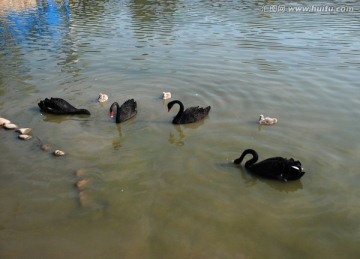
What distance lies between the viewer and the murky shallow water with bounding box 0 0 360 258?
5.44 meters

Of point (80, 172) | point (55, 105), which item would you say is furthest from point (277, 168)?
point (55, 105)

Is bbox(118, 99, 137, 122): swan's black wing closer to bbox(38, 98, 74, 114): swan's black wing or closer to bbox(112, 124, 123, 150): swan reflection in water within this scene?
bbox(112, 124, 123, 150): swan reflection in water

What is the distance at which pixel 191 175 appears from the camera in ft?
22.8

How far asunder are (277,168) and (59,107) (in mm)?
5906

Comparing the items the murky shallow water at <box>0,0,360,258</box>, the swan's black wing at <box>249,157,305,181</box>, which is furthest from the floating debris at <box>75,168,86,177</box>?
the swan's black wing at <box>249,157,305,181</box>

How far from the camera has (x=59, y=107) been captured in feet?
31.2

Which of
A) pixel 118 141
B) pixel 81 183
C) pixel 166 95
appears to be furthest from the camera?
pixel 166 95

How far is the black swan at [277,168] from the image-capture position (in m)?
6.51

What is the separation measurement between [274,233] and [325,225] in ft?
2.77

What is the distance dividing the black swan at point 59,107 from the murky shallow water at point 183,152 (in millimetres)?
216

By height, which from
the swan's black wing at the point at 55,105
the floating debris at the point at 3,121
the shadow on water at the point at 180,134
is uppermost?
the swan's black wing at the point at 55,105

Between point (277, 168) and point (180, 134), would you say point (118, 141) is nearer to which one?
point (180, 134)

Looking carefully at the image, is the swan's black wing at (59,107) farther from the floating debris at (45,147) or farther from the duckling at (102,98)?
the floating debris at (45,147)

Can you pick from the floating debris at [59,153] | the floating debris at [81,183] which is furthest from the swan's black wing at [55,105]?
the floating debris at [81,183]
